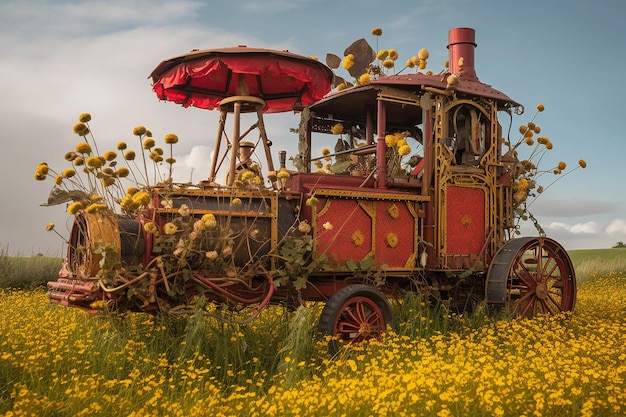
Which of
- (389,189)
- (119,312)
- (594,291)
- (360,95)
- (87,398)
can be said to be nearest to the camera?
(87,398)

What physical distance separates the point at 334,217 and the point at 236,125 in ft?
4.89

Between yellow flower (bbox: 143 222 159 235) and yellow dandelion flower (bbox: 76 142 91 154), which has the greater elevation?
yellow dandelion flower (bbox: 76 142 91 154)

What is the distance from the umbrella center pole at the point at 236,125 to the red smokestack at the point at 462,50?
2864mm

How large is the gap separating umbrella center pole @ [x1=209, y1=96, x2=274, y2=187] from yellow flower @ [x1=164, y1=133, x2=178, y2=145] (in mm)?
958

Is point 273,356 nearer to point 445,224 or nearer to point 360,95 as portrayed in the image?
point 445,224

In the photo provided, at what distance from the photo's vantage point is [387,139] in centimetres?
762

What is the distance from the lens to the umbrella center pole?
6922 millimetres

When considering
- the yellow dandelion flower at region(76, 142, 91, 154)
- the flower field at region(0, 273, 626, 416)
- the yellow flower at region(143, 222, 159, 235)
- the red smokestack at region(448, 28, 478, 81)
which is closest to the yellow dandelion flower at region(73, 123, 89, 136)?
the yellow dandelion flower at region(76, 142, 91, 154)

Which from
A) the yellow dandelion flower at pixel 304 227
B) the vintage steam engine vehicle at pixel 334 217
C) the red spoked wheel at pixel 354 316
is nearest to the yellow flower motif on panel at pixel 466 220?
the vintage steam engine vehicle at pixel 334 217

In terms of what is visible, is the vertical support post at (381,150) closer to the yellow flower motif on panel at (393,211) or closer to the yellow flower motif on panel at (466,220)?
the yellow flower motif on panel at (393,211)

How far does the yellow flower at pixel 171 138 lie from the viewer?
594 cm

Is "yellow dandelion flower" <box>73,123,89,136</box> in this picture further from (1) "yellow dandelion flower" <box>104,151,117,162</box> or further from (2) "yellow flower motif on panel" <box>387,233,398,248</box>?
(2) "yellow flower motif on panel" <box>387,233,398,248</box>

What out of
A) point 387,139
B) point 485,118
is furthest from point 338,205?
point 485,118

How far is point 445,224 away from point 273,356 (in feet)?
8.45
